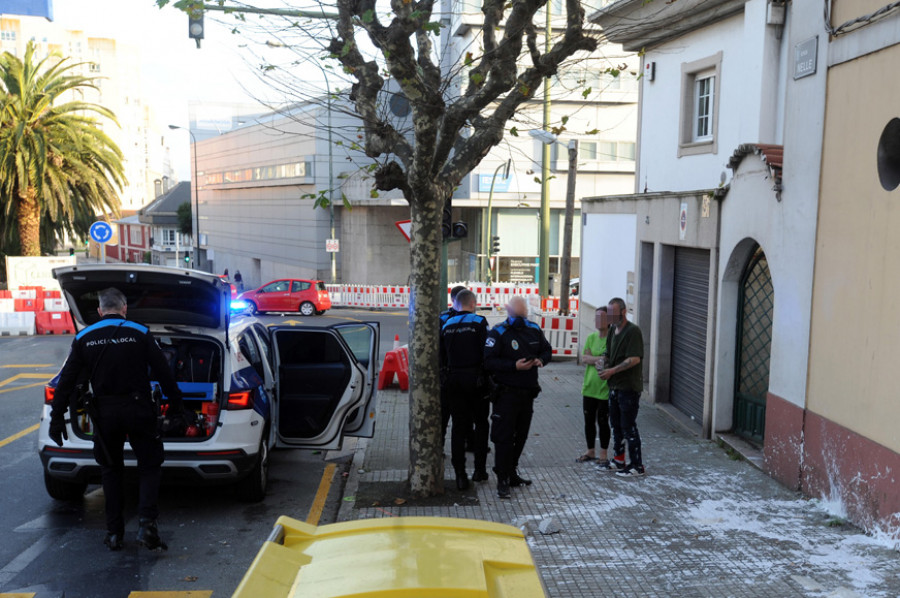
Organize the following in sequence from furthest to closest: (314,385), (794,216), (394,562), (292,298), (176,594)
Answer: (292,298)
(314,385)
(794,216)
(176,594)
(394,562)

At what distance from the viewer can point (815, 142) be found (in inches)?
294

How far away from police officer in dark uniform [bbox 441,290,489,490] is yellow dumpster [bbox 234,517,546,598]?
4.38 metres

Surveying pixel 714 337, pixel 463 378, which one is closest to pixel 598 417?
pixel 463 378

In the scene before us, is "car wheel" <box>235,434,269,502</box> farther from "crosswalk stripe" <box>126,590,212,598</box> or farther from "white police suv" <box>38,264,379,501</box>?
"crosswalk stripe" <box>126,590,212,598</box>

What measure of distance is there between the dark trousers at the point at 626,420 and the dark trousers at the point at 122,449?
429 cm

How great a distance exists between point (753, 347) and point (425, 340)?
14.2 feet

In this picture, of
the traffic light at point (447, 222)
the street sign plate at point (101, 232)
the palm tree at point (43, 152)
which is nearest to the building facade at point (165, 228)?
the palm tree at point (43, 152)

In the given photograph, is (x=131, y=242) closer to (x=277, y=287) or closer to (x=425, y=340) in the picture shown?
(x=277, y=287)

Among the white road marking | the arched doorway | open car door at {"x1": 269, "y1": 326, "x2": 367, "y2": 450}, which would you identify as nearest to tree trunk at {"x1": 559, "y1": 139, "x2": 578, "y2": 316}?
the arched doorway

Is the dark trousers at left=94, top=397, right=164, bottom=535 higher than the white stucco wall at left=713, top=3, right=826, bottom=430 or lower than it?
lower

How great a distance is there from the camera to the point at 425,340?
734 centimetres

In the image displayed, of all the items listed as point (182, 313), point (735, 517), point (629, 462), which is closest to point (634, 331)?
point (629, 462)

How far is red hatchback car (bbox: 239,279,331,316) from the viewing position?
104 ft

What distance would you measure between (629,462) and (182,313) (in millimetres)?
4681
